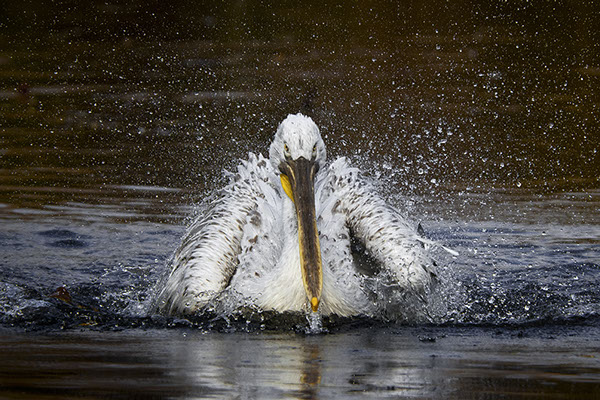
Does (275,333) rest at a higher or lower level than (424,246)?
lower

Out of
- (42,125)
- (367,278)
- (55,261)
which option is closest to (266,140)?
(42,125)

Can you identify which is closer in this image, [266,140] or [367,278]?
[367,278]

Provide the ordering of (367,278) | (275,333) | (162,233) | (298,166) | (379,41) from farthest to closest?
(379,41) → (162,233) → (367,278) → (298,166) → (275,333)

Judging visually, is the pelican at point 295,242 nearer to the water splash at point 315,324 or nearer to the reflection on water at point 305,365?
the water splash at point 315,324

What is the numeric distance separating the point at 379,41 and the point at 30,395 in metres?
12.7

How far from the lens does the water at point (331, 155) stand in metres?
3.73

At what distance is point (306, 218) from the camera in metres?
4.79

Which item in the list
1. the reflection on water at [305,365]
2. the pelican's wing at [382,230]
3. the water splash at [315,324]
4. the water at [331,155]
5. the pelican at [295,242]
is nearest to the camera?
the reflection on water at [305,365]

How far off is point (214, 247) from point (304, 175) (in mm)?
793

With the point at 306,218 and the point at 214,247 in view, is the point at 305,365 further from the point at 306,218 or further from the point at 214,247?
the point at 214,247

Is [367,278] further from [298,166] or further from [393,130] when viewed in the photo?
[393,130]

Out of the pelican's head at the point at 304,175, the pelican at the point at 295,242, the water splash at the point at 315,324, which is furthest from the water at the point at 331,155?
the pelican's head at the point at 304,175

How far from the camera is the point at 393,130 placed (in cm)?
1028

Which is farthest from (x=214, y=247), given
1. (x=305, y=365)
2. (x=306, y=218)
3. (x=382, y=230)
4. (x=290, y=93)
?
(x=290, y=93)
